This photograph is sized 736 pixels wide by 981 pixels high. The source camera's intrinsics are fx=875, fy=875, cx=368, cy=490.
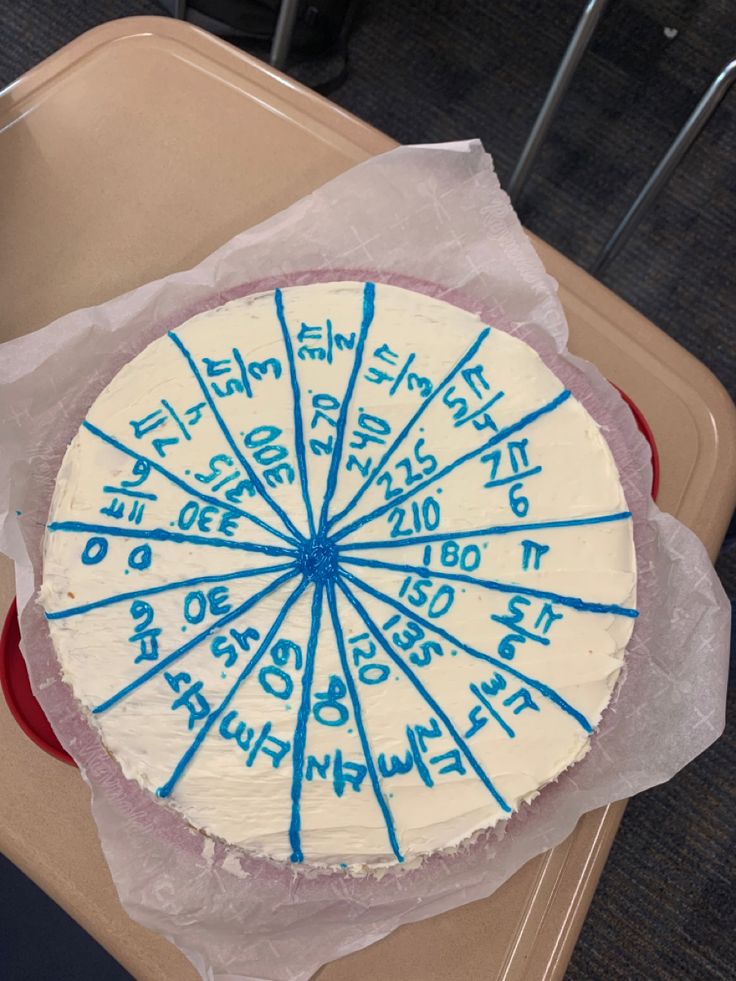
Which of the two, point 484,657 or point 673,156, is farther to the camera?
point 673,156

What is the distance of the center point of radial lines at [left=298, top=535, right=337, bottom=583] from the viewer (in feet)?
2.76

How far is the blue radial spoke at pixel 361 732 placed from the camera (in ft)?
2.64

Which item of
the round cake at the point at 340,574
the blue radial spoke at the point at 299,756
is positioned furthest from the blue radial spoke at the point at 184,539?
the blue radial spoke at the point at 299,756

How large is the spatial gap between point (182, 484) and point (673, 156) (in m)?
0.94

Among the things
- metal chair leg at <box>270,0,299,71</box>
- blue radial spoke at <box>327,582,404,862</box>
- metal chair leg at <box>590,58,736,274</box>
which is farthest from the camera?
metal chair leg at <box>270,0,299,71</box>

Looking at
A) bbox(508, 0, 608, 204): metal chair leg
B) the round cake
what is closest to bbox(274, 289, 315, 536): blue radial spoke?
the round cake

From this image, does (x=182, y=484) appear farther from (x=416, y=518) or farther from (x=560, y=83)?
(x=560, y=83)

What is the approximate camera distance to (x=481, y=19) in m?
1.90

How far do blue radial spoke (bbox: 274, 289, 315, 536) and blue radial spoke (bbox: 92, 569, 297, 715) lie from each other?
3.3 inches

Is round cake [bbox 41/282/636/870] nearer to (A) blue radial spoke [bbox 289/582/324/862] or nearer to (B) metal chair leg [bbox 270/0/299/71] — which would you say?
(A) blue radial spoke [bbox 289/582/324/862]

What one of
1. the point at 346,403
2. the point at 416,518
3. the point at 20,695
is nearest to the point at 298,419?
the point at 346,403

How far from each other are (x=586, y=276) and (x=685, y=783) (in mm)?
1048

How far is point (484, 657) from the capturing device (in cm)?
83

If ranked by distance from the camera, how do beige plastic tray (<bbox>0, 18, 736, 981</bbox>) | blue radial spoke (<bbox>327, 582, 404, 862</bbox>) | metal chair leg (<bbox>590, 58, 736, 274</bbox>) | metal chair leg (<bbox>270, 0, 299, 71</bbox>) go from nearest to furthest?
blue radial spoke (<bbox>327, 582, 404, 862</bbox>) → beige plastic tray (<bbox>0, 18, 736, 981</bbox>) → metal chair leg (<bbox>590, 58, 736, 274</bbox>) → metal chair leg (<bbox>270, 0, 299, 71</bbox>)
